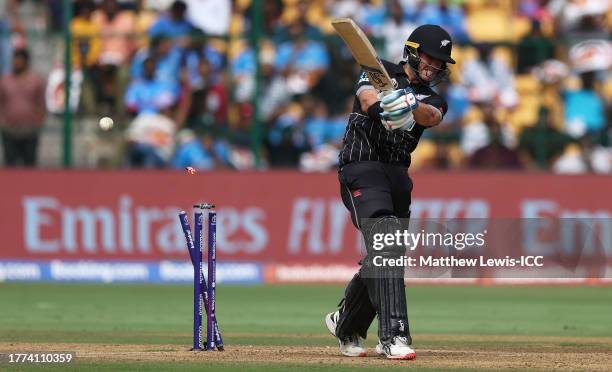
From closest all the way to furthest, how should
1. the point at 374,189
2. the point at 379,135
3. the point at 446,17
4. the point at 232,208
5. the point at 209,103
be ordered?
1. the point at 374,189
2. the point at 379,135
3. the point at 232,208
4. the point at 209,103
5. the point at 446,17

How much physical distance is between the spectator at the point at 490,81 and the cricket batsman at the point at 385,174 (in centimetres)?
956

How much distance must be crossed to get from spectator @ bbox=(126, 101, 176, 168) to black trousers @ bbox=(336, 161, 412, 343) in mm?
8878

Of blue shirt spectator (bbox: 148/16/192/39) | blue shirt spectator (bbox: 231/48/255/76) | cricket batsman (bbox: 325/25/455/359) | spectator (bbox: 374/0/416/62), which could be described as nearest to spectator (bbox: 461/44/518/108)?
spectator (bbox: 374/0/416/62)

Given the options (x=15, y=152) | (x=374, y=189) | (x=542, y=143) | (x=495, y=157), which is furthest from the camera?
(x=542, y=143)

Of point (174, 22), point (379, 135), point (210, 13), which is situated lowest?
point (379, 135)

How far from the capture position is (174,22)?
18141mm

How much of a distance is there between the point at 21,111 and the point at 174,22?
2.43 metres

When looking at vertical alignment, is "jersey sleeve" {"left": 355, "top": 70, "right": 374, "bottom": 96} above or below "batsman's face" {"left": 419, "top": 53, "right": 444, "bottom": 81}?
below

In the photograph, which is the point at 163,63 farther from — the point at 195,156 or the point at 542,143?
the point at 542,143

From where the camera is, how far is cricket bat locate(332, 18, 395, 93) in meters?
8.09

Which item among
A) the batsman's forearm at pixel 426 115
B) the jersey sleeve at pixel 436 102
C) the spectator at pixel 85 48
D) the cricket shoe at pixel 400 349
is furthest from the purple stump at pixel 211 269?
the spectator at pixel 85 48

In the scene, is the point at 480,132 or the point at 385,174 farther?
the point at 480,132

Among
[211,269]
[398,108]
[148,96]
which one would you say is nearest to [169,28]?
[148,96]

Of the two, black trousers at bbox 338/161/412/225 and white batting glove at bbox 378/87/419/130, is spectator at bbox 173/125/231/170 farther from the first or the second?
white batting glove at bbox 378/87/419/130
